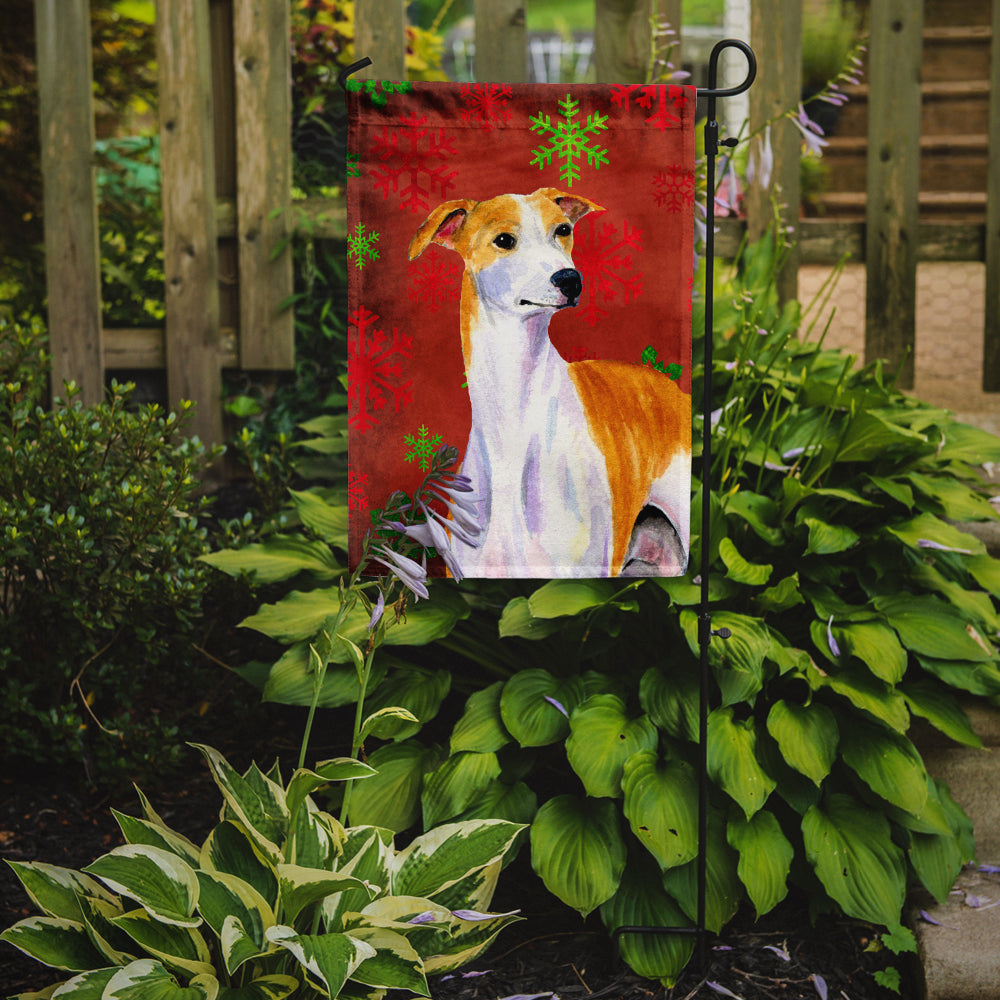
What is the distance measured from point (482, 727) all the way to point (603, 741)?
0.25 meters

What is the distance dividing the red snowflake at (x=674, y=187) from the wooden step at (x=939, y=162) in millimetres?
4818

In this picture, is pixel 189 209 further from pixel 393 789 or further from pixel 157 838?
pixel 157 838

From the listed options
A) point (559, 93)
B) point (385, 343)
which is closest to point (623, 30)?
point (559, 93)

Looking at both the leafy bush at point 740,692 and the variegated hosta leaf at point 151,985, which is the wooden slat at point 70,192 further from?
the variegated hosta leaf at point 151,985

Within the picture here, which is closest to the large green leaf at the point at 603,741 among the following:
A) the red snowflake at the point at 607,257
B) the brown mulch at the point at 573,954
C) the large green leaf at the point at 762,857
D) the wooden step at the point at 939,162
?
the large green leaf at the point at 762,857

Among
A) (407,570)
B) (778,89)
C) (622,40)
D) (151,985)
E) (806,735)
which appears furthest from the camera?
(778,89)

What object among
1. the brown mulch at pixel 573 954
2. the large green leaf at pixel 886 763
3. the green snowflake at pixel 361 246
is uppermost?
the green snowflake at pixel 361 246

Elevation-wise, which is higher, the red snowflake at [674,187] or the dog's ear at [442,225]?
the red snowflake at [674,187]

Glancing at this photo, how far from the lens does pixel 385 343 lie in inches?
72.6

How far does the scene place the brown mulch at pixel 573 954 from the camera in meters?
1.89

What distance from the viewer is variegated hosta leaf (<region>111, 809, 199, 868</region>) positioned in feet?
5.49

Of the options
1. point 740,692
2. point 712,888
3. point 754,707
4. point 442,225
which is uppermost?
point 442,225

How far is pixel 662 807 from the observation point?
1920 mm

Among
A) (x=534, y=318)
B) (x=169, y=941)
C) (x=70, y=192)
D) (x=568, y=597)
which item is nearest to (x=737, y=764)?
(x=568, y=597)
